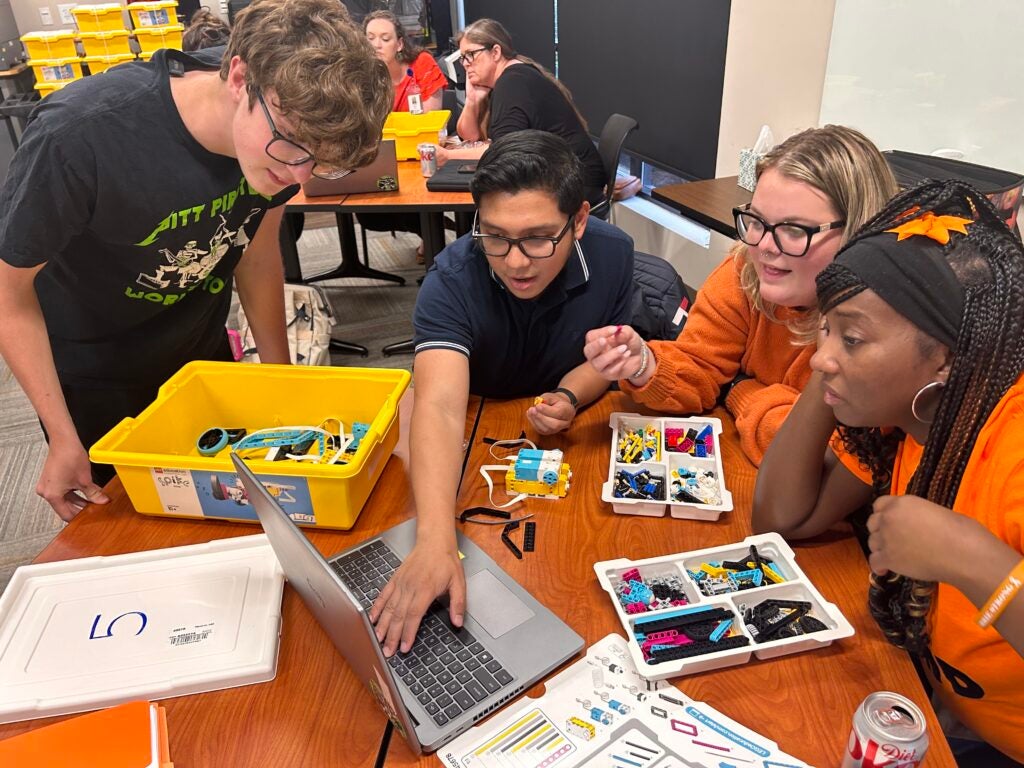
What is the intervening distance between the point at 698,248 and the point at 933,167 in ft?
5.68

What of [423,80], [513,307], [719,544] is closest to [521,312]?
[513,307]

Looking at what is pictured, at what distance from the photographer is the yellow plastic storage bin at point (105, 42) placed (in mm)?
4855

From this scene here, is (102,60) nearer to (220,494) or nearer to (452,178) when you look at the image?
(452,178)

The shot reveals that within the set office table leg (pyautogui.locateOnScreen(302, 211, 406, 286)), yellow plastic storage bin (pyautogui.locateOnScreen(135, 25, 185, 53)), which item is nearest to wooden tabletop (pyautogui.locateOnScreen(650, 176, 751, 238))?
office table leg (pyautogui.locateOnScreen(302, 211, 406, 286))

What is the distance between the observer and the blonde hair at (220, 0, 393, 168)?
1.12 m

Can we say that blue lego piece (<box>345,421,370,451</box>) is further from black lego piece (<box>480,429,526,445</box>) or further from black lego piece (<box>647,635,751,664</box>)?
black lego piece (<box>647,635,751,664</box>)

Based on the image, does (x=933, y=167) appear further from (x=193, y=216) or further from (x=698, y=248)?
(x=193, y=216)

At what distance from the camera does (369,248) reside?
4918mm

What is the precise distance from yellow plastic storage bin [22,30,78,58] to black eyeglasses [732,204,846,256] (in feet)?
16.9

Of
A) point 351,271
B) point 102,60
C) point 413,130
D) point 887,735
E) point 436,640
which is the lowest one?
point 351,271

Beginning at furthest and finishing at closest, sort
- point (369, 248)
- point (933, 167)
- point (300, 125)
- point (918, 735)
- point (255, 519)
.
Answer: point (369, 248) → point (933, 167) → point (255, 519) → point (300, 125) → point (918, 735)

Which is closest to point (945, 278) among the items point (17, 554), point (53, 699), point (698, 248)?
point (53, 699)

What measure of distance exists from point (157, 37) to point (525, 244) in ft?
16.2

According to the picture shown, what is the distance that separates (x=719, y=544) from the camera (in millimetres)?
1197
